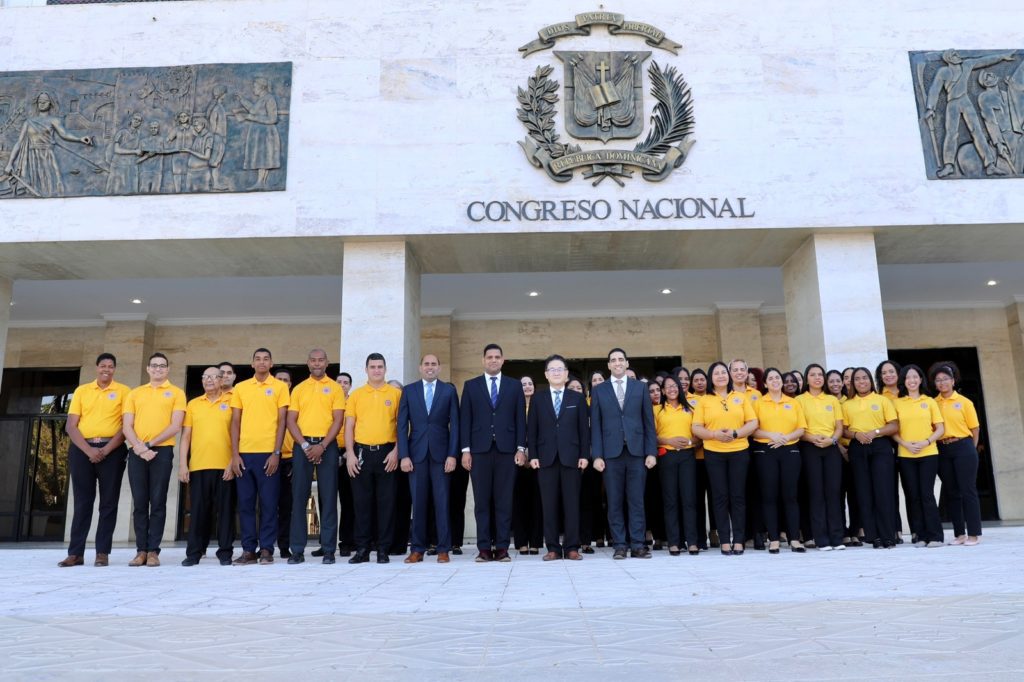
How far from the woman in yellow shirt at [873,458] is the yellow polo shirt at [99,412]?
22.6 ft

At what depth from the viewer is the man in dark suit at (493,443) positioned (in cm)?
665

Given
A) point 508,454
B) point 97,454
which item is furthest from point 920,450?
point 97,454

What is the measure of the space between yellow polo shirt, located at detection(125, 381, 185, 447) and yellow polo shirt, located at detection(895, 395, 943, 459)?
6765 mm

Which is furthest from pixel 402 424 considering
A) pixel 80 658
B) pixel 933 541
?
pixel 933 541

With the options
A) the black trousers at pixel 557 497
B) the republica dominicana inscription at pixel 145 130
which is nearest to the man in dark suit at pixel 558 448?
the black trousers at pixel 557 497

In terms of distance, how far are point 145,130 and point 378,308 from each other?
384 centimetres

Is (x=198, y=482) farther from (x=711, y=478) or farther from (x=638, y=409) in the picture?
(x=711, y=478)

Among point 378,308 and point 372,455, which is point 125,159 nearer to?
point 378,308

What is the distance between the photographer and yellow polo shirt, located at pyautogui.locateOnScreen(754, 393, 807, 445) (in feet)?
23.8

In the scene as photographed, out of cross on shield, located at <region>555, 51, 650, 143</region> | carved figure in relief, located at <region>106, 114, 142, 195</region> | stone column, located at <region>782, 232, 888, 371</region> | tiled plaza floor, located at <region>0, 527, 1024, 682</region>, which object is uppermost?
cross on shield, located at <region>555, 51, 650, 143</region>

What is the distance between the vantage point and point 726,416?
7152mm

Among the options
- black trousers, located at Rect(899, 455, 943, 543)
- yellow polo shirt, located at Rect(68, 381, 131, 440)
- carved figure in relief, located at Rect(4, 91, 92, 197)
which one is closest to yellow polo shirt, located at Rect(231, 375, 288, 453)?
yellow polo shirt, located at Rect(68, 381, 131, 440)

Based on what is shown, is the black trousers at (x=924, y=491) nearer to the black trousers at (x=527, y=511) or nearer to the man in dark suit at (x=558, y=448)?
the man in dark suit at (x=558, y=448)

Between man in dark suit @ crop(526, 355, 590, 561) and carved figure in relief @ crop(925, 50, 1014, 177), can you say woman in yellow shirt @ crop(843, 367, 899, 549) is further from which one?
carved figure in relief @ crop(925, 50, 1014, 177)
